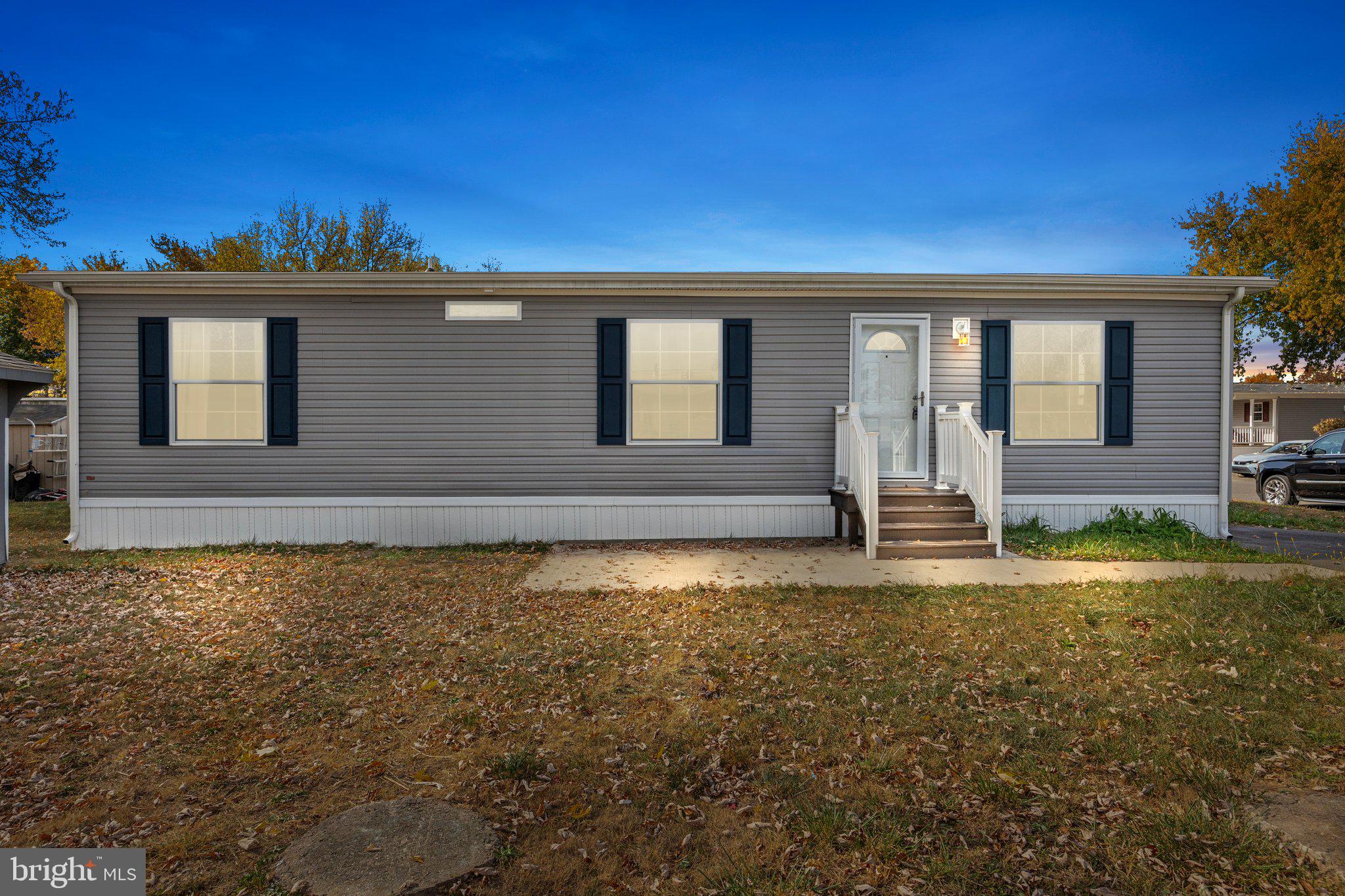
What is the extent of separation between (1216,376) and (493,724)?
1009 centimetres

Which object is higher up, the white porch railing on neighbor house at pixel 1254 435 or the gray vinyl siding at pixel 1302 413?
the gray vinyl siding at pixel 1302 413

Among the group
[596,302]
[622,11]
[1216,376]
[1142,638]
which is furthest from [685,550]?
[622,11]

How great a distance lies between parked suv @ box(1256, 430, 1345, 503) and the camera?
39.3 ft

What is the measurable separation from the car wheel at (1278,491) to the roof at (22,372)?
1948cm

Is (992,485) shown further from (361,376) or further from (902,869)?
(361,376)

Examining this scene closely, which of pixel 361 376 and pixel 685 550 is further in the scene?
pixel 361 376

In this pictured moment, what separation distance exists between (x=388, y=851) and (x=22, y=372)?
8.26 meters

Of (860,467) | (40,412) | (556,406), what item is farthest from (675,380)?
(40,412)

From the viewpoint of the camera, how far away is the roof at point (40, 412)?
49.2 feet

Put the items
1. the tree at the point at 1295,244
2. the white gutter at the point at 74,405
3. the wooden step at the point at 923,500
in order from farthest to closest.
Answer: the tree at the point at 1295,244 → the white gutter at the point at 74,405 → the wooden step at the point at 923,500

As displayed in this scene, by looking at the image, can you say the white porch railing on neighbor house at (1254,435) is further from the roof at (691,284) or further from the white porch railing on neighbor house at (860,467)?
the white porch railing on neighbor house at (860,467)

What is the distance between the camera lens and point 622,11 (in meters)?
13.6

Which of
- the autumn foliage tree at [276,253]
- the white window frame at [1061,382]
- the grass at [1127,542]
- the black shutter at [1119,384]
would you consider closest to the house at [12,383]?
the grass at [1127,542]

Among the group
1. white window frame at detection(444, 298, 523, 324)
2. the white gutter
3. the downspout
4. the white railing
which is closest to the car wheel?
the downspout
